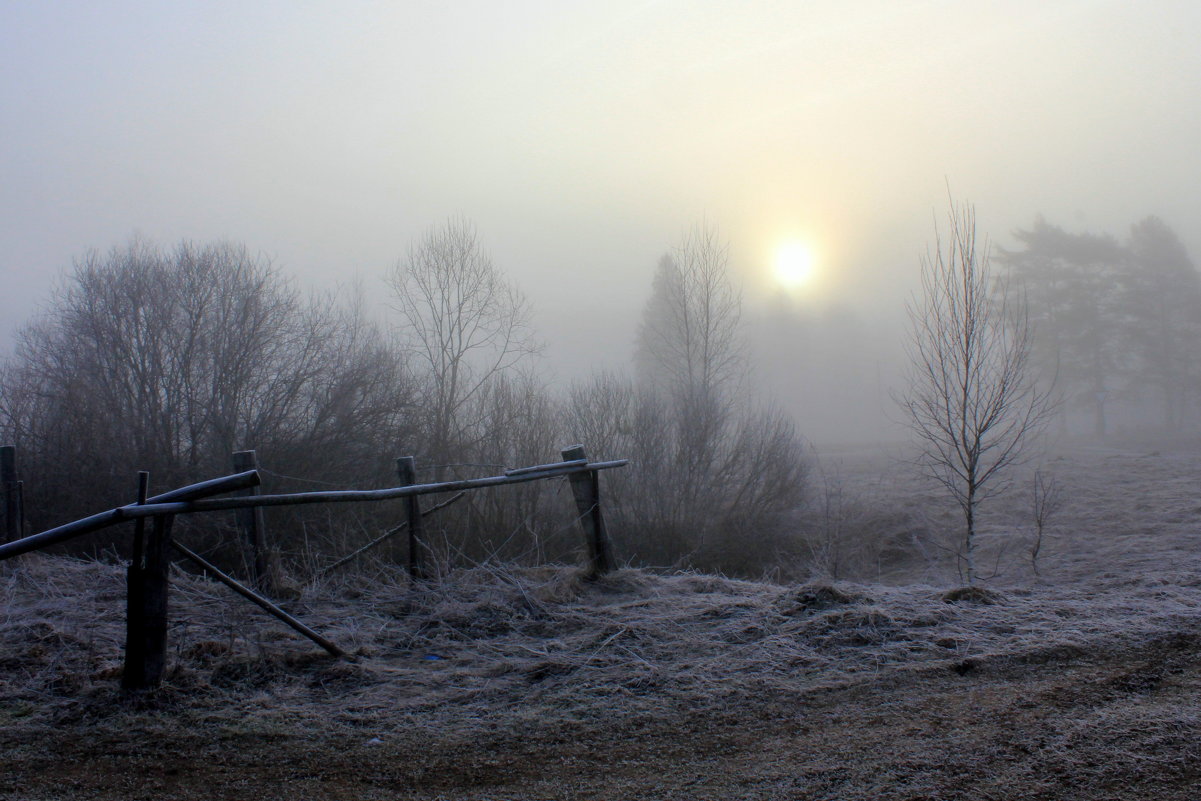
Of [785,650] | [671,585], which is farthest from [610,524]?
[785,650]

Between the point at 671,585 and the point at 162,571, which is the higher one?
the point at 162,571

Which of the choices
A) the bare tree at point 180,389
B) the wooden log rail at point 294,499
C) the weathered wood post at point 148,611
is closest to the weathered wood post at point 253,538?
the wooden log rail at point 294,499

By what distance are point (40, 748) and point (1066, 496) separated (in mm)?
22258

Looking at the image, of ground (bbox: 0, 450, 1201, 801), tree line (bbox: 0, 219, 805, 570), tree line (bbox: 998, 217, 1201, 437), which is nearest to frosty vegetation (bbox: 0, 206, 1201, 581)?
tree line (bbox: 0, 219, 805, 570)

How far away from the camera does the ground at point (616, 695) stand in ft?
10.8

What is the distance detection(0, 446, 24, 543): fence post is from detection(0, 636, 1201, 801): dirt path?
7644 mm

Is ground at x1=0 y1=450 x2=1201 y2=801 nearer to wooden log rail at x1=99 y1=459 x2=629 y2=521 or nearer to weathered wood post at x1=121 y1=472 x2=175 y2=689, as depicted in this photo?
weathered wood post at x1=121 y1=472 x2=175 y2=689

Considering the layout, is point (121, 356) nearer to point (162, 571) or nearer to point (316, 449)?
point (316, 449)

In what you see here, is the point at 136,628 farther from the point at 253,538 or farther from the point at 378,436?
the point at 378,436

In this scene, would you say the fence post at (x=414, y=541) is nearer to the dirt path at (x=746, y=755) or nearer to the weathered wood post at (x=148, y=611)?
the weathered wood post at (x=148, y=611)

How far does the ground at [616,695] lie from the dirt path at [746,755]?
14mm

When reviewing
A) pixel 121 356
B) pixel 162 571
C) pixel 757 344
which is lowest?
pixel 162 571

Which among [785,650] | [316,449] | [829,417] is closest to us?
[785,650]

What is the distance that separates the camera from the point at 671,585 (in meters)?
6.90
